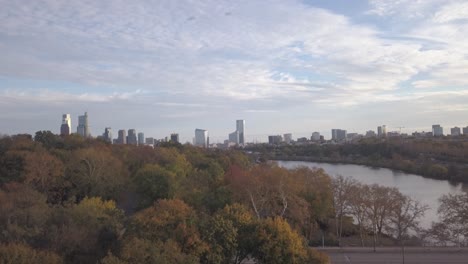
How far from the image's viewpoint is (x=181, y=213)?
A: 10523 mm

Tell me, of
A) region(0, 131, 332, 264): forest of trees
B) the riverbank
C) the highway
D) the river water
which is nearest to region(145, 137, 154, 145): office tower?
the riverbank

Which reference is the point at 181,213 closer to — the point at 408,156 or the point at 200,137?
the point at 408,156

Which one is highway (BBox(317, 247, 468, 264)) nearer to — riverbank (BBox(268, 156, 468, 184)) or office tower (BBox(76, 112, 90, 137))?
riverbank (BBox(268, 156, 468, 184))

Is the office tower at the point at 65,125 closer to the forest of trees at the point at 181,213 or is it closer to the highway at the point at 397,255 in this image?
the forest of trees at the point at 181,213

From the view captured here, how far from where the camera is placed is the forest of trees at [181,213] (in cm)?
947

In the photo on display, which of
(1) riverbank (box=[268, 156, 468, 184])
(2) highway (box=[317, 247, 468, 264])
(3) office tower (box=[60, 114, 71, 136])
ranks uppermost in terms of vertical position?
(3) office tower (box=[60, 114, 71, 136])

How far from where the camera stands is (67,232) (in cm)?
949

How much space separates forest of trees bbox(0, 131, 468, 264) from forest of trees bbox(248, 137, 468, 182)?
17.2 meters

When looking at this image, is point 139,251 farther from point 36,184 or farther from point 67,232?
point 36,184

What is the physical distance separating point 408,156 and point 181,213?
41051 mm

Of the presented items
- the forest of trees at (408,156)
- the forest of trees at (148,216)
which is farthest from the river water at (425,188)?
the forest of trees at (148,216)

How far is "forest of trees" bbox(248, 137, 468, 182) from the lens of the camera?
114ft

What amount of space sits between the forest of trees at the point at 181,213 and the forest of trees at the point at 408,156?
677 inches

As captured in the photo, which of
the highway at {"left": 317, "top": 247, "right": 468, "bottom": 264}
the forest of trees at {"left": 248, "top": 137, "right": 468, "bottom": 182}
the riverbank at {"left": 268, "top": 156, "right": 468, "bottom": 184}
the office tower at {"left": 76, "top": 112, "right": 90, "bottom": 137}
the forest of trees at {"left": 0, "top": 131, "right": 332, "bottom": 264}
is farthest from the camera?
the office tower at {"left": 76, "top": 112, "right": 90, "bottom": 137}
